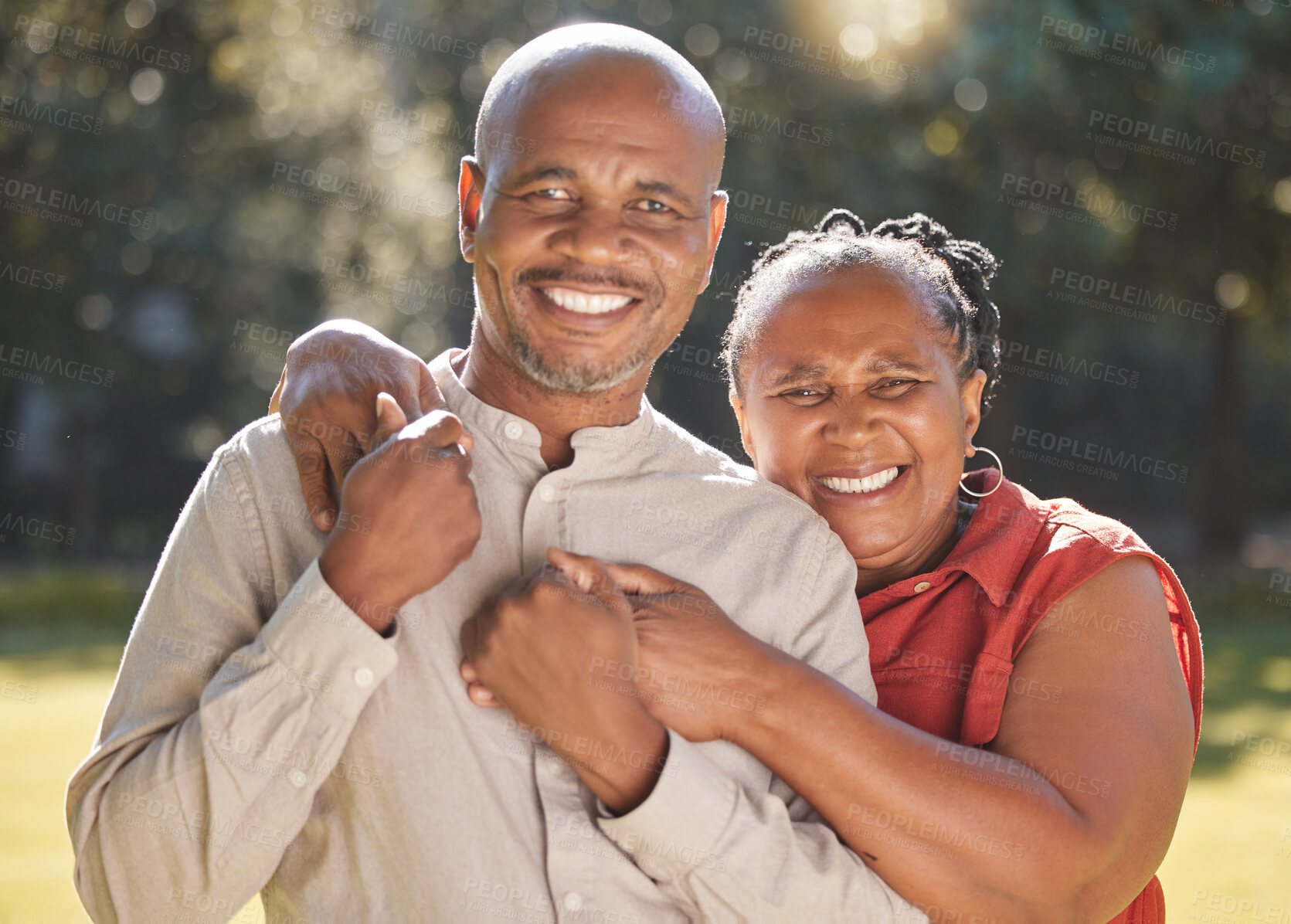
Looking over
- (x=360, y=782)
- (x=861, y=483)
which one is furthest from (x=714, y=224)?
(x=360, y=782)

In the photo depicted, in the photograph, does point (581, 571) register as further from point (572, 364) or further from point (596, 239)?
point (596, 239)

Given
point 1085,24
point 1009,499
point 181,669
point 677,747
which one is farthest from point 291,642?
point 1085,24

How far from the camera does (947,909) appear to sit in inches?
86.6

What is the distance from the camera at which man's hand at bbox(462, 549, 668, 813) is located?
200cm

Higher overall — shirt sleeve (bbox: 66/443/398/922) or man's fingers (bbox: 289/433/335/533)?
man's fingers (bbox: 289/433/335/533)

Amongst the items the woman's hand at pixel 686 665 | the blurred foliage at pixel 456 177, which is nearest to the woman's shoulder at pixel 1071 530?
the woman's hand at pixel 686 665

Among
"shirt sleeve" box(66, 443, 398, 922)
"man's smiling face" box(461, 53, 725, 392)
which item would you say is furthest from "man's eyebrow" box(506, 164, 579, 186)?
"shirt sleeve" box(66, 443, 398, 922)

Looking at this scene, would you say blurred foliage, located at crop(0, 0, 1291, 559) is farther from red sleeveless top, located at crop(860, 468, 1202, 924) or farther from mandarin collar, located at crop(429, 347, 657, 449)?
mandarin collar, located at crop(429, 347, 657, 449)

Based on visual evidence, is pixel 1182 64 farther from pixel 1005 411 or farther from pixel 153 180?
pixel 153 180

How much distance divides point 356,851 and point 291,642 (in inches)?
15.2

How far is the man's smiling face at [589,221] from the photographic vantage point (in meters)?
2.29

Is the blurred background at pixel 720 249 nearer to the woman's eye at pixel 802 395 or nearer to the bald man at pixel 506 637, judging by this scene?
the woman's eye at pixel 802 395

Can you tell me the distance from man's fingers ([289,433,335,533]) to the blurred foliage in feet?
24.5

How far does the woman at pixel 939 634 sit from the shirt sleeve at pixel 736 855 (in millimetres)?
72
